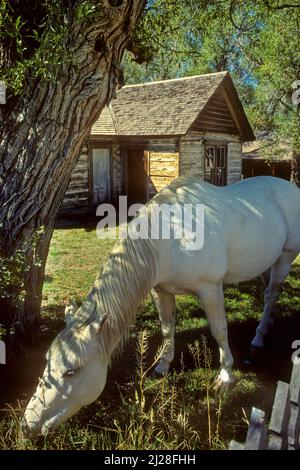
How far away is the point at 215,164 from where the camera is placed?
17.8 meters

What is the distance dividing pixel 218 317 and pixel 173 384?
80 centimetres

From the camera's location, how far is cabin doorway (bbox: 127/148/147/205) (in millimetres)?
17375

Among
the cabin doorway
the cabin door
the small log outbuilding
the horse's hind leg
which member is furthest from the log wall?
the horse's hind leg

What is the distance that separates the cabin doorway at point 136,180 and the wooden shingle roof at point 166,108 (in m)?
1.63

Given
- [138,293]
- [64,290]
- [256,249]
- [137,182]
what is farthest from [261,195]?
[137,182]

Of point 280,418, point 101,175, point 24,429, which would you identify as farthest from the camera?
point 101,175

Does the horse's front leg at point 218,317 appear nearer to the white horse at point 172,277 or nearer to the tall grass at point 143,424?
the white horse at point 172,277

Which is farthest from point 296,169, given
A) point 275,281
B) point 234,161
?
point 275,281

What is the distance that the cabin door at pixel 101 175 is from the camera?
1597cm

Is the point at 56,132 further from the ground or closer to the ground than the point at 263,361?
further from the ground

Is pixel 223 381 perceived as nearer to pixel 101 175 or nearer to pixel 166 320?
→ pixel 166 320

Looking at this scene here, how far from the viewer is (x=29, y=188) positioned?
377 cm
